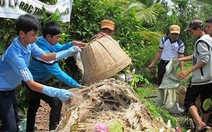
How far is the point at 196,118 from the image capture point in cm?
524

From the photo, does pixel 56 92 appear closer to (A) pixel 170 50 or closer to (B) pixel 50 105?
(B) pixel 50 105

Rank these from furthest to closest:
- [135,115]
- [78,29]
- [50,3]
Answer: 1. [78,29]
2. [50,3]
3. [135,115]

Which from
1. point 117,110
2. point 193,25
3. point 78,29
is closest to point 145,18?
point 78,29

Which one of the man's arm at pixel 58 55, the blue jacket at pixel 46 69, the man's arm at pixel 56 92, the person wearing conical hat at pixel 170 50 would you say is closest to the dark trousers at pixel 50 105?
the blue jacket at pixel 46 69

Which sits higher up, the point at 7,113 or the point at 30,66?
the point at 30,66

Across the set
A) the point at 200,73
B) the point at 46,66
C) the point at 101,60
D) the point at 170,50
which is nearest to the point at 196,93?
the point at 200,73

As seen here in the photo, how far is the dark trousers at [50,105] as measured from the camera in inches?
177

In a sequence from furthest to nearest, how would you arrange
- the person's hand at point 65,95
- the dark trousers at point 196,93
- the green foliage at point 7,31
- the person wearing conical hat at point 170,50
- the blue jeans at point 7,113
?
the person wearing conical hat at point 170,50 → the green foliage at point 7,31 → the dark trousers at point 196,93 → the blue jeans at point 7,113 → the person's hand at point 65,95

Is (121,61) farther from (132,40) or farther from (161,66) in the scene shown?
(132,40)

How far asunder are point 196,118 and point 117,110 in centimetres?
219

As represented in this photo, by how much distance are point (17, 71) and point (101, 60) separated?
0.91m

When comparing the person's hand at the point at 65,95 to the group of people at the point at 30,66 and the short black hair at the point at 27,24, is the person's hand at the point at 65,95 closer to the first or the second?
the group of people at the point at 30,66

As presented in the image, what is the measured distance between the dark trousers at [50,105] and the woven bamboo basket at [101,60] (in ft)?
1.69

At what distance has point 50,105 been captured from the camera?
4535mm
